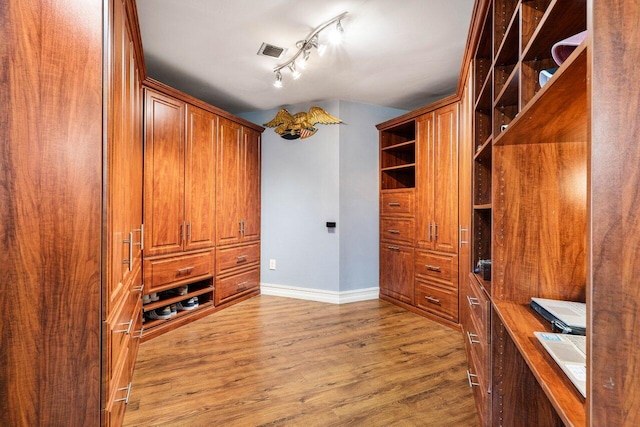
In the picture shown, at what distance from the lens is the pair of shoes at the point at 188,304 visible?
10.2 feet

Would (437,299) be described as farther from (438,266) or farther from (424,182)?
(424,182)

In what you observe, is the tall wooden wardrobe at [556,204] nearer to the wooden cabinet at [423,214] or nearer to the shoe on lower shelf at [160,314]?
the wooden cabinet at [423,214]

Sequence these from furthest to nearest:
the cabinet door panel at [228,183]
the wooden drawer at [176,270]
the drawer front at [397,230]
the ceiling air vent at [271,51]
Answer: the drawer front at [397,230] < the cabinet door panel at [228,183] < the wooden drawer at [176,270] < the ceiling air vent at [271,51]

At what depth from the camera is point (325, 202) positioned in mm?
3836

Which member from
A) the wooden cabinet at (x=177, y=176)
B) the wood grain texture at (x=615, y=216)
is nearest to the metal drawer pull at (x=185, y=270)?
the wooden cabinet at (x=177, y=176)

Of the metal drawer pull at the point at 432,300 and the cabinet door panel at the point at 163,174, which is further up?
the cabinet door panel at the point at 163,174

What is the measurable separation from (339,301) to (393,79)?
2.53 meters

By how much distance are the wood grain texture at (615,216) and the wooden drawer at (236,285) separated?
10.8ft

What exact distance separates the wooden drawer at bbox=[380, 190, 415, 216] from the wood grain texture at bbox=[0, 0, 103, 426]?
118 inches

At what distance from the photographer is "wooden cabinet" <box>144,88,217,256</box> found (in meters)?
2.63

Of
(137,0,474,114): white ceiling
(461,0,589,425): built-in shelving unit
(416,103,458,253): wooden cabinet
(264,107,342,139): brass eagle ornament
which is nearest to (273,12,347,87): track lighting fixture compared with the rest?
(137,0,474,114): white ceiling

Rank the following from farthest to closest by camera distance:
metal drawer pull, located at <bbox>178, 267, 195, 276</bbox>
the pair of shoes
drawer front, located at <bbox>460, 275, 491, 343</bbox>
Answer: the pair of shoes < metal drawer pull, located at <bbox>178, 267, 195, 276</bbox> < drawer front, located at <bbox>460, 275, 491, 343</bbox>

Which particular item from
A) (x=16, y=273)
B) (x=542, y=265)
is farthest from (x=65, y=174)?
(x=542, y=265)

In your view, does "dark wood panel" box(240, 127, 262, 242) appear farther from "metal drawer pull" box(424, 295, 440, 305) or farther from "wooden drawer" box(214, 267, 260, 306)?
"metal drawer pull" box(424, 295, 440, 305)
